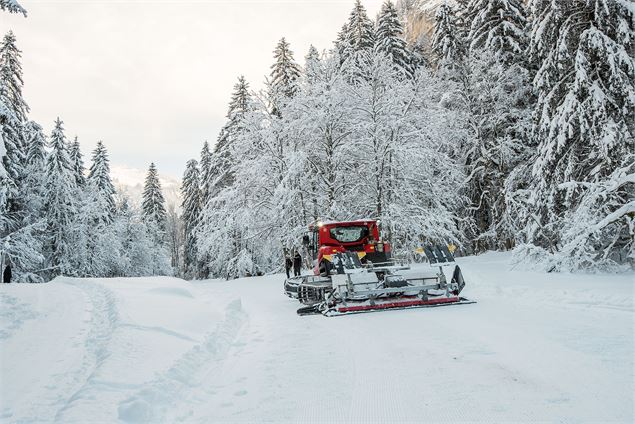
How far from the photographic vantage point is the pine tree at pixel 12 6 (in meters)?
10.5

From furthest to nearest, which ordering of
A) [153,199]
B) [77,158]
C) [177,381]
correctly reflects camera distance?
[153,199] < [77,158] < [177,381]

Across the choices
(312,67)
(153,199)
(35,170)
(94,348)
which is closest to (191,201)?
(153,199)

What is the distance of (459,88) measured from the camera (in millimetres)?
25672

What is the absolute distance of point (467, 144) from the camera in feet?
85.2

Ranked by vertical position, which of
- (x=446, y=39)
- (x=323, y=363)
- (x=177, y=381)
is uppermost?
(x=446, y=39)

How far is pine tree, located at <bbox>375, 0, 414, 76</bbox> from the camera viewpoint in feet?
109

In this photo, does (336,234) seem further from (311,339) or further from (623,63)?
(623,63)

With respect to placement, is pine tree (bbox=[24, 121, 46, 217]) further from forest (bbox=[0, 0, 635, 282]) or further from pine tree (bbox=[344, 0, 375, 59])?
pine tree (bbox=[344, 0, 375, 59])

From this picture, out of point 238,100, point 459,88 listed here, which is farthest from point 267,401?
point 238,100

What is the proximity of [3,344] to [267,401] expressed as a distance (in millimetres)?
4953

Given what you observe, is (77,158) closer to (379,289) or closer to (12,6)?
(12,6)

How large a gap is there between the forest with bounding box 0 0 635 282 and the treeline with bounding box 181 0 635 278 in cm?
8

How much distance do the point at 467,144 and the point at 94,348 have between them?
2415 cm

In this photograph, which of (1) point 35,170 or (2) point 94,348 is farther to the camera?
(1) point 35,170
